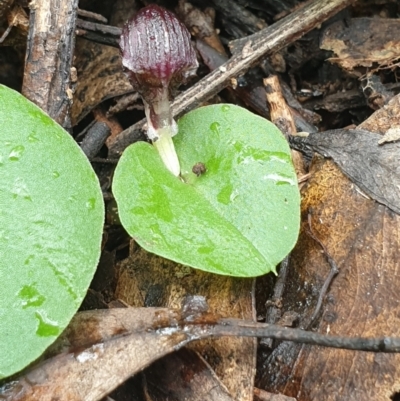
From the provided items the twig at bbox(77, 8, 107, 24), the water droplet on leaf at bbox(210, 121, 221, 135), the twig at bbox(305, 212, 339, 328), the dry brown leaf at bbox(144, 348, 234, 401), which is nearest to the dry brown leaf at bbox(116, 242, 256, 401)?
the dry brown leaf at bbox(144, 348, 234, 401)

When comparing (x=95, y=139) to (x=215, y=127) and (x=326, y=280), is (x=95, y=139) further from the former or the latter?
(x=326, y=280)

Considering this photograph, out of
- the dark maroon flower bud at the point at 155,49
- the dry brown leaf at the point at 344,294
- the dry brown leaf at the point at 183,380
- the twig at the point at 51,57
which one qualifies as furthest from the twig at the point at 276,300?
the twig at the point at 51,57

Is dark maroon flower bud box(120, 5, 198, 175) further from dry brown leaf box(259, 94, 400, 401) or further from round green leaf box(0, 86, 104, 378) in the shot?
dry brown leaf box(259, 94, 400, 401)

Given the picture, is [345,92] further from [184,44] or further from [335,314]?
[335,314]

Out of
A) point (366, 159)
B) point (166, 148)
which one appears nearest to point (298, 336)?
point (366, 159)

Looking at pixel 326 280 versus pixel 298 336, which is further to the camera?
pixel 326 280

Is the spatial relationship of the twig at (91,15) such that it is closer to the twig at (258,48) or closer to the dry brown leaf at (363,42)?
the twig at (258,48)

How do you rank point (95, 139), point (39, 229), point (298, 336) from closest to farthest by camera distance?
point (298, 336) < point (39, 229) < point (95, 139)
